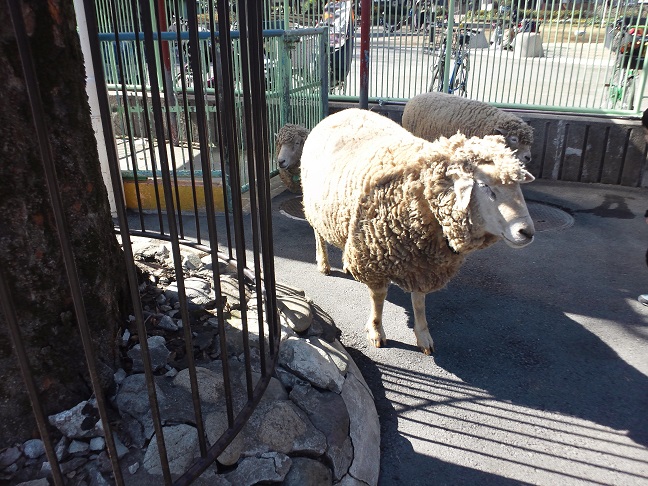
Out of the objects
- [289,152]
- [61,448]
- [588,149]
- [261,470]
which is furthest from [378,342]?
[588,149]

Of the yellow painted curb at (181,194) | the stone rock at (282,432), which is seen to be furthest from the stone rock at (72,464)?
the yellow painted curb at (181,194)

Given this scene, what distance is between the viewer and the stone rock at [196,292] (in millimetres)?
3049

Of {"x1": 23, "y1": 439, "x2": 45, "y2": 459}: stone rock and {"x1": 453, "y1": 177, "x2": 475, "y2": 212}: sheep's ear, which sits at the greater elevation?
{"x1": 453, "y1": 177, "x2": 475, "y2": 212}: sheep's ear

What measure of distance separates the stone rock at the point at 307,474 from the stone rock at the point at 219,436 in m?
0.24

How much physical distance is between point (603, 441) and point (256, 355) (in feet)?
6.24

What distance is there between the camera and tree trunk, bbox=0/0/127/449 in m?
1.95

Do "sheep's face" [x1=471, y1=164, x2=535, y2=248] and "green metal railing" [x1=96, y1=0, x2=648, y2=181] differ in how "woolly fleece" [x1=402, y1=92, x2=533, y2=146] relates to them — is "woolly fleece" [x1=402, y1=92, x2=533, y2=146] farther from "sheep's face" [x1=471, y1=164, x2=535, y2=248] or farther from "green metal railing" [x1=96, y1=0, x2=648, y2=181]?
"sheep's face" [x1=471, y1=164, x2=535, y2=248]

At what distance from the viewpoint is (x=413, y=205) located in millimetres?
2906

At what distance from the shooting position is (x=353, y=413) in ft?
8.85

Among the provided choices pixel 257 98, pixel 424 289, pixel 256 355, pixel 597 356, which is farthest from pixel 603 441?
pixel 257 98

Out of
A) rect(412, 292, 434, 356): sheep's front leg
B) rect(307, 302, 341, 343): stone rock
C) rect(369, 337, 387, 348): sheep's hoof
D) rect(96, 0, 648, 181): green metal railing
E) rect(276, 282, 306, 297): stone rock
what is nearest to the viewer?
rect(307, 302, 341, 343): stone rock

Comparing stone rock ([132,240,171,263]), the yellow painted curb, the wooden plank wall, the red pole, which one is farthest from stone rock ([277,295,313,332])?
the wooden plank wall

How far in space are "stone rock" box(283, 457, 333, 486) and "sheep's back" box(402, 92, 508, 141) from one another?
4.56m

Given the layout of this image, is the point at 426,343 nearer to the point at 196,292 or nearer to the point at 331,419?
the point at 331,419
